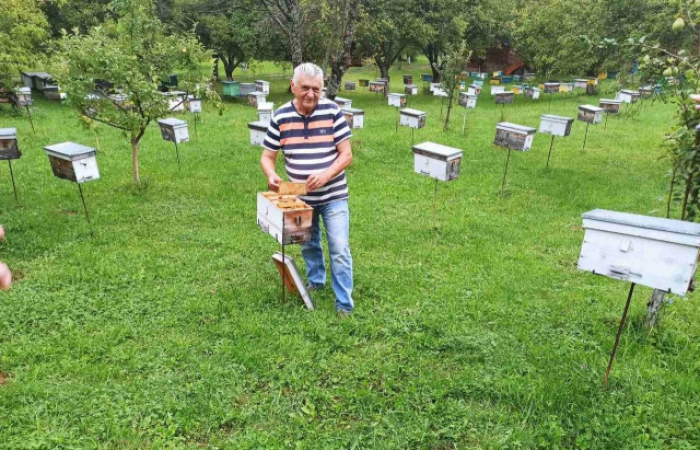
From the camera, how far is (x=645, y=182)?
372 inches

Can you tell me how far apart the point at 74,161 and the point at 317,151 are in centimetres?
340

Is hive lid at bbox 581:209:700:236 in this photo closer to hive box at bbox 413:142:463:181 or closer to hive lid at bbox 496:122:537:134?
hive box at bbox 413:142:463:181

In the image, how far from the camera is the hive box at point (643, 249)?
9.09 ft

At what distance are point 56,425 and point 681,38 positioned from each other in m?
14.3

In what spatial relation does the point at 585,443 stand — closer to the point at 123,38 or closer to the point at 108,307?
the point at 108,307

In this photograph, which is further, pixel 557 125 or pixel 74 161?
pixel 557 125

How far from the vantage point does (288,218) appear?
3744mm

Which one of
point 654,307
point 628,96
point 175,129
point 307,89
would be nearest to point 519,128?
point 654,307

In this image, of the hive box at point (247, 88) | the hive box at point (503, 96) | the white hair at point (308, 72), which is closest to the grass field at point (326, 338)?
the white hair at point (308, 72)

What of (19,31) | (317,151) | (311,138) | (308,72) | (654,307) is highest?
(19,31)

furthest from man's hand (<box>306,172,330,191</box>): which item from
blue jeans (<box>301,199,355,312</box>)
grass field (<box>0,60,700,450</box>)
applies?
grass field (<box>0,60,700,450</box>)

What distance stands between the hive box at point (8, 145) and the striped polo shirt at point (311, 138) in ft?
14.7

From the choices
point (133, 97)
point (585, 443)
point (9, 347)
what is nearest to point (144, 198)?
point (133, 97)

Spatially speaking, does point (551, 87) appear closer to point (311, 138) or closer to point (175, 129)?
point (175, 129)
